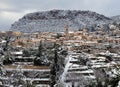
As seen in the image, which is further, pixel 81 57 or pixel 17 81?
pixel 81 57

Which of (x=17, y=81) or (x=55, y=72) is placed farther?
(x=55, y=72)

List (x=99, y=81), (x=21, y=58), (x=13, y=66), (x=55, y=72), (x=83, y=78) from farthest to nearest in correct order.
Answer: (x=21, y=58) < (x=13, y=66) < (x=55, y=72) < (x=83, y=78) < (x=99, y=81)

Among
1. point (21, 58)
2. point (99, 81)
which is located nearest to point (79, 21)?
point (21, 58)

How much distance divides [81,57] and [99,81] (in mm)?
22170

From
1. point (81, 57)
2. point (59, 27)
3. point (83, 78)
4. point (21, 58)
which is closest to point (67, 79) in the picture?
point (83, 78)

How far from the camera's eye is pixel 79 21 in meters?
193

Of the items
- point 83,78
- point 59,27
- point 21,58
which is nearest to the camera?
point 83,78

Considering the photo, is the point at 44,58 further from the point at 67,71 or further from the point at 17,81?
the point at 17,81

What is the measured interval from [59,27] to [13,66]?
126890 mm

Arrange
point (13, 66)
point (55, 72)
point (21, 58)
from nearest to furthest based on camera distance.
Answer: point (55, 72), point (13, 66), point (21, 58)

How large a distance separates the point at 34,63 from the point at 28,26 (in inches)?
5251

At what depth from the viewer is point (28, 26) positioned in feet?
635

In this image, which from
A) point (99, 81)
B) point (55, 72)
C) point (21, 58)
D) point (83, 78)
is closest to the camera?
point (99, 81)

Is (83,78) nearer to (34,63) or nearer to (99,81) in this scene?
(99,81)
